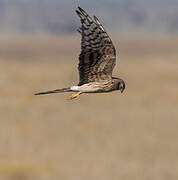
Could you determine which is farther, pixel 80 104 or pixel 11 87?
pixel 11 87

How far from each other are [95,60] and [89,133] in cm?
2448

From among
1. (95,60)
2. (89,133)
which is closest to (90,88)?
(95,60)

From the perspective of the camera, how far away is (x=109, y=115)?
127ft

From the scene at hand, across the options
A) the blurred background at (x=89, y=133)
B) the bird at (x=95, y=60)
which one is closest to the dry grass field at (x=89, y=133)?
the blurred background at (x=89, y=133)

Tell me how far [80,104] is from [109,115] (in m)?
2.77

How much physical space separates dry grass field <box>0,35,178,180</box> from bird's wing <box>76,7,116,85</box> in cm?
1861

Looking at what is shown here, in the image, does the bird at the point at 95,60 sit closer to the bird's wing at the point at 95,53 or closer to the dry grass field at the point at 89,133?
the bird's wing at the point at 95,53

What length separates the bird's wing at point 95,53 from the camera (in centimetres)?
923

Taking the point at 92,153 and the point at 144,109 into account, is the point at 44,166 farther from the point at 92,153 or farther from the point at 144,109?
the point at 144,109

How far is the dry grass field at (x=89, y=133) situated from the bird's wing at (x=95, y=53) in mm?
18614

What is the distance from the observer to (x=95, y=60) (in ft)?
31.0

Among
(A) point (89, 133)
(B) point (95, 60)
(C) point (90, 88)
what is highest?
(B) point (95, 60)

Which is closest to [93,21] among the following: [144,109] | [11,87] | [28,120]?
[28,120]

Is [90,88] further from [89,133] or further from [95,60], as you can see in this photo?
[89,133]
